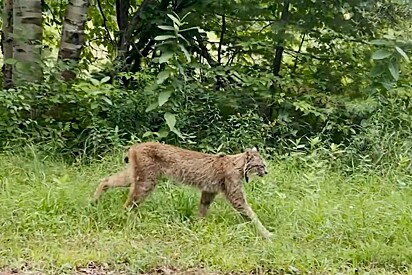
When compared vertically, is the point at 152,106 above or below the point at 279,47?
below

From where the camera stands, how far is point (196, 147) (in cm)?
759

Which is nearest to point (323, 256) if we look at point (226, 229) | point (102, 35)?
point (226, 229)

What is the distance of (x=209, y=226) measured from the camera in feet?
17.8

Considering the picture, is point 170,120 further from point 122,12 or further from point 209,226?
point 122,12

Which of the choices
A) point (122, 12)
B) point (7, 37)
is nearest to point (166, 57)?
point (122, 12)

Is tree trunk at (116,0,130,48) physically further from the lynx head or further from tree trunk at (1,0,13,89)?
the lynx head

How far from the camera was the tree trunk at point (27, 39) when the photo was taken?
7.79 metres

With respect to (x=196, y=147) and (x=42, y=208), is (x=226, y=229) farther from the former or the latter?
(x=196, y=147)

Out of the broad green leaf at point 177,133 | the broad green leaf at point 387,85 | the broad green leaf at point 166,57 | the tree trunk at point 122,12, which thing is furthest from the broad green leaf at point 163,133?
the broad green leaf at point 387,85

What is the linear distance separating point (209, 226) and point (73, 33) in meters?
3.69

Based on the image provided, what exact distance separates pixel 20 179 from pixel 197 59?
10.1 ft

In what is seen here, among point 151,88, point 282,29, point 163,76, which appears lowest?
point 151,88

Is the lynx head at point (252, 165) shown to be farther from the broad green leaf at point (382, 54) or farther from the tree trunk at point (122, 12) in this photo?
the tree trunk at point (122, 12)

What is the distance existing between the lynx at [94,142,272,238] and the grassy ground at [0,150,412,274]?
15 centimetres
